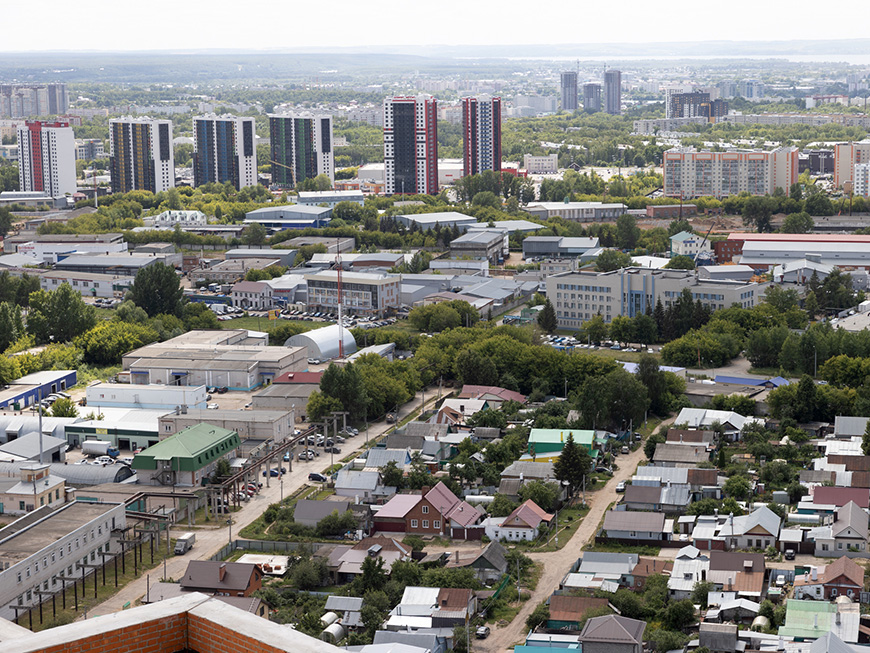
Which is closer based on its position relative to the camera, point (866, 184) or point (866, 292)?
point (866, 292)

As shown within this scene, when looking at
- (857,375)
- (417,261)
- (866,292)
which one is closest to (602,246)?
(417,261)

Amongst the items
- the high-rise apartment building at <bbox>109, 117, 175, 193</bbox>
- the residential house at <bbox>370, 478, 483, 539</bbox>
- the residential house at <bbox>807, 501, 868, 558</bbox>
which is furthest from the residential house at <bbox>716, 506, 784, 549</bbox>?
the high-rise apartment building at <bbox>109, 117, 175, 193</bbox>

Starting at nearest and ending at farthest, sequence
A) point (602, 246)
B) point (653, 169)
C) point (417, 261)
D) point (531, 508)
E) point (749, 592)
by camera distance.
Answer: point (749, 592) < point (531, 508) < point (417, 261) < point (602, 246) < point (653, 169)

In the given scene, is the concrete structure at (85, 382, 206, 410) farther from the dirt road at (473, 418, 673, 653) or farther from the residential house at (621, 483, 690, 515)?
the residential house at (621, 483, 690, 515)

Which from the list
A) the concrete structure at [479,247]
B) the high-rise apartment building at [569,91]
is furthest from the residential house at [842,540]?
the high-rise apartment building at [569,91]

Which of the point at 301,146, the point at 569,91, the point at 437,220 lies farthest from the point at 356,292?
the point at 569,91

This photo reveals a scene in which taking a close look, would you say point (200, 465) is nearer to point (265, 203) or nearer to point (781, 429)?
point (781, 429)

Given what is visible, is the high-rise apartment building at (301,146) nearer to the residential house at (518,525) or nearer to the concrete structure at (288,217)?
the concrete structure at (288,217)
